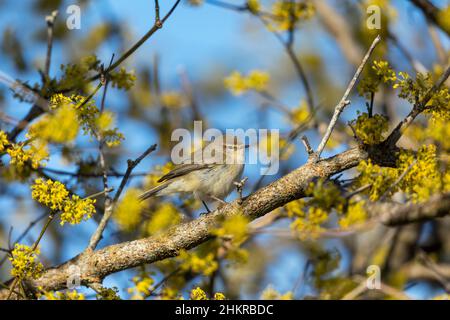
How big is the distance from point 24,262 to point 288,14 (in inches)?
141

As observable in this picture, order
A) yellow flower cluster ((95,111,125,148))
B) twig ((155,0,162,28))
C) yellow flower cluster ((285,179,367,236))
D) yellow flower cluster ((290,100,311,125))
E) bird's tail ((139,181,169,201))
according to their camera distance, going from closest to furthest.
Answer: yellow flower cluster ((285,179,367,236)) < twig ((155,0,162,28)) < yellow flower cluster ((95,111,125,148)) < bird's tail ((139,181,169,201)) < yellow flower cluster ((290,100,311,125))

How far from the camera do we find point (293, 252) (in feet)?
28.9

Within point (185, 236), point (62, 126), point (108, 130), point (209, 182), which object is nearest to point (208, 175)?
point (209, 182)

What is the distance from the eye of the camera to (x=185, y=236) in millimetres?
3758

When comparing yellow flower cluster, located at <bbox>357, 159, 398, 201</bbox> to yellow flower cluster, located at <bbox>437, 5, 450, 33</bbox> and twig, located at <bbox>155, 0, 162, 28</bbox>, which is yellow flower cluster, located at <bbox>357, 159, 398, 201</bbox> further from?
yellow flower cluster, located at <bbox>437, 5, 450, 33</bbox>

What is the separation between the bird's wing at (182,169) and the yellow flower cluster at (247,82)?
945mm

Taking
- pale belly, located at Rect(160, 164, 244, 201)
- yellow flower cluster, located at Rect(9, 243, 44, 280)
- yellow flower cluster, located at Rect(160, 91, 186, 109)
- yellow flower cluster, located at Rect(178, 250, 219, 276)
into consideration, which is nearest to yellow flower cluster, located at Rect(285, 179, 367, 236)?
yellow flower cluster, located at Rect(178, 250, 219, 276)

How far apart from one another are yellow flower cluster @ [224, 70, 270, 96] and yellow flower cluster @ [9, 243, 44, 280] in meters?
3.25

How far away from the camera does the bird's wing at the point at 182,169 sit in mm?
5273

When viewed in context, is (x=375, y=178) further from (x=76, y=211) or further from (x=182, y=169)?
(x=182, y=169)

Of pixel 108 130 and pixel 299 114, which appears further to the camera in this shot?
pixel 299 114

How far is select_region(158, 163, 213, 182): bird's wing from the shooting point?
5273 mm

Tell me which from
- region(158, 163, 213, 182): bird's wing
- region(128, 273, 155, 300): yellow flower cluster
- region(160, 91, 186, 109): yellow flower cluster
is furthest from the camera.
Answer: region(160, 91, 186, 109): yellow flower cluster

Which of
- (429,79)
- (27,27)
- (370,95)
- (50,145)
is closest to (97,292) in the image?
(50,145)
